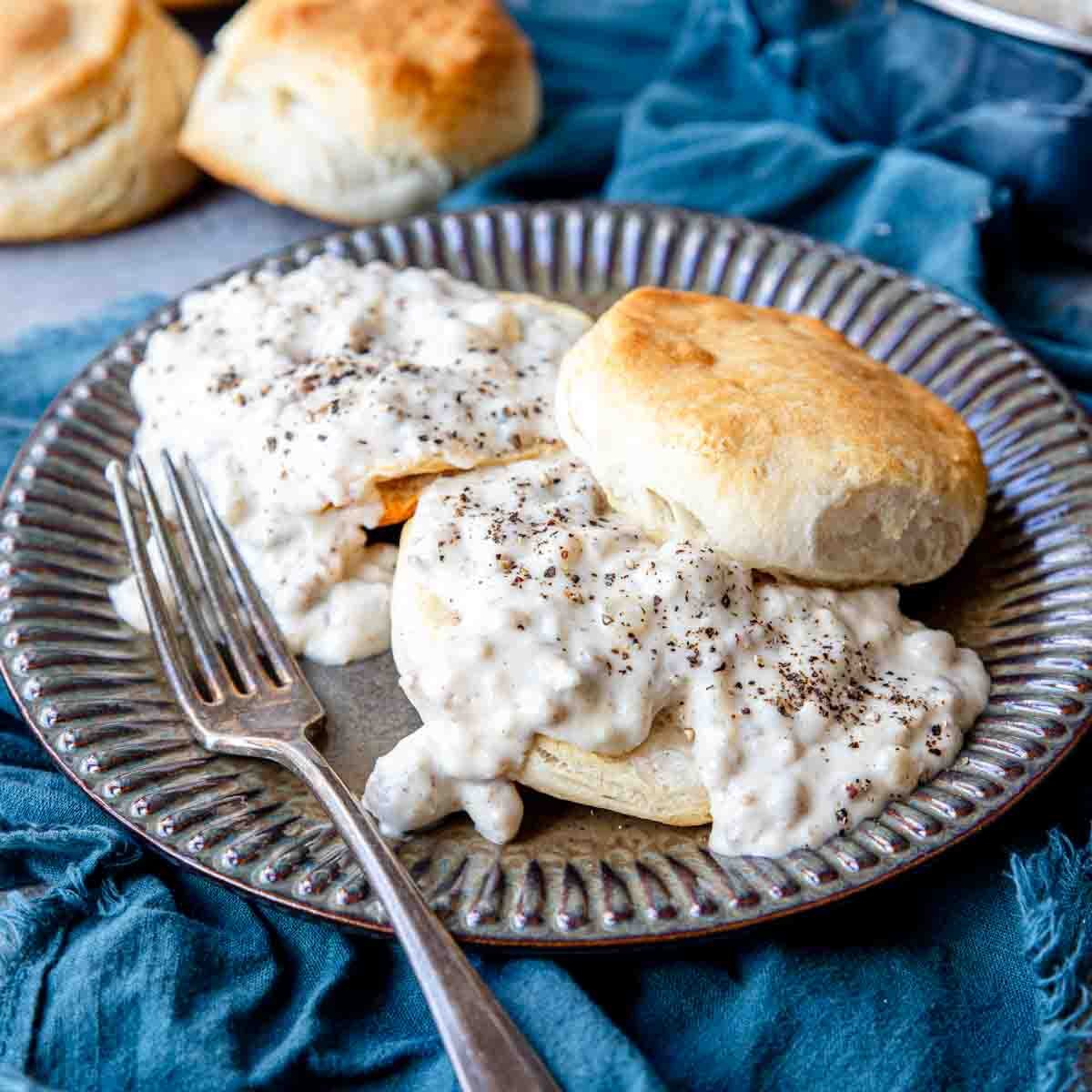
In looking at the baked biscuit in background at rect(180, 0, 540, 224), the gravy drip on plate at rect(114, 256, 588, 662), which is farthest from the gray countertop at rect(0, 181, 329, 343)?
the gravy drip on plate at rect(114, 256, 588, 662)

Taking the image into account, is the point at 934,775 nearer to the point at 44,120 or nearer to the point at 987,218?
the point at 987,218

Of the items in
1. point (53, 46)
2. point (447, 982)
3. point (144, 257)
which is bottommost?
point (144, 257)

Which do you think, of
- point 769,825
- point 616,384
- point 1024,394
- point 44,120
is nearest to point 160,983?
point 769,825

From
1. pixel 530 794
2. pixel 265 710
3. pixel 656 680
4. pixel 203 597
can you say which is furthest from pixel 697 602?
pixel 203 597

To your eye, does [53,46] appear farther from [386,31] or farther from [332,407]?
[332,407]

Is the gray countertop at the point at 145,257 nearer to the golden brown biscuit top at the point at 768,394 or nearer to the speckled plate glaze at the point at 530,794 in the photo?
the speckled plate glaze at the point at 530,794

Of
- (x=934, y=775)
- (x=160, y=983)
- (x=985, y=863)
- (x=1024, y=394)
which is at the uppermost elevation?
(x=1024, y=394)
